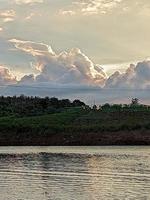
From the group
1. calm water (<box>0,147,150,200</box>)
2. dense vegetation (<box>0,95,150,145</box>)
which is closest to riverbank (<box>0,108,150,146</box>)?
dense vegetation (<box>0,95,150,145</box>)

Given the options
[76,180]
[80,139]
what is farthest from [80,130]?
[76,180]

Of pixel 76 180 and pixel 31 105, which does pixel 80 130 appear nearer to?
pixel 31 105

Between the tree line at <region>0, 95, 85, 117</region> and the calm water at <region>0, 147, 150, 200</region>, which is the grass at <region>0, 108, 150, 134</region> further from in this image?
the calm water at <region>0, 147, 150, 200</region>

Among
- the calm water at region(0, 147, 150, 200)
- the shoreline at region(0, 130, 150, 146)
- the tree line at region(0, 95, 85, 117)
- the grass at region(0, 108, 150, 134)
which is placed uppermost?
the tree line at region(0, 95, 85, 117)

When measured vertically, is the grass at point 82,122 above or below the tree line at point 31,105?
below

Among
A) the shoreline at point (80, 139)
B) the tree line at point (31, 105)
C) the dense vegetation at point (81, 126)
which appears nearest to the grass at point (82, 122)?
the dense vegetation at point (81, 126)

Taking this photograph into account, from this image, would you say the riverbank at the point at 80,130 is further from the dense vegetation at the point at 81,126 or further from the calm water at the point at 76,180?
the calm water at the point at 76,180

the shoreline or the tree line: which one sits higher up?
the tree line

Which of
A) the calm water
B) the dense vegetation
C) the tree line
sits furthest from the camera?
the tree line

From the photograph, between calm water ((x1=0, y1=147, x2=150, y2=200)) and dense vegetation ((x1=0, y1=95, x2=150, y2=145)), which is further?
dense vegetation ((x1=0, y1=95, x2=150, y2=145))

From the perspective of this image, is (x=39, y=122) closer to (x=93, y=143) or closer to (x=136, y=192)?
(x=93, y=143)

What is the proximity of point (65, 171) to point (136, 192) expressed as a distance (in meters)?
13.5

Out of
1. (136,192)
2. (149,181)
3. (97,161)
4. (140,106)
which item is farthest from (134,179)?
(140,106)

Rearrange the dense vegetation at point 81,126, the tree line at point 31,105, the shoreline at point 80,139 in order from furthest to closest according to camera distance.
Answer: the tree line at point 31,105 → the dense vegetation at point 81,126 → the shoreline at point 80,139
